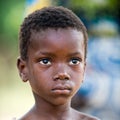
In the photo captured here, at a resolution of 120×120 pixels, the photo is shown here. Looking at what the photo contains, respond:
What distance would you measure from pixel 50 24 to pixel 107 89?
5.38 meters

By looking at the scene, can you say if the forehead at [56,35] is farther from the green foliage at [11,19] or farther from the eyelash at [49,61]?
the green foliage at [11,19]

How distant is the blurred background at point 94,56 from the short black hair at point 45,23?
5.00 metres

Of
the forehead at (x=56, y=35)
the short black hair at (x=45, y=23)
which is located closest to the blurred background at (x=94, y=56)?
the short black hair at (x=45, y=23)

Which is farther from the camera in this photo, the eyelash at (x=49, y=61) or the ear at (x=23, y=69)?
the ear at (x=23, y=69)

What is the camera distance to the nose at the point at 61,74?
9.18 ft

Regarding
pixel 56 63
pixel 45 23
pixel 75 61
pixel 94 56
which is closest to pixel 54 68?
pixel 56 63

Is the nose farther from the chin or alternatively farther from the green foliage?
the green foliage

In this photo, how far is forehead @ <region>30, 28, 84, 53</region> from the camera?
284 cm

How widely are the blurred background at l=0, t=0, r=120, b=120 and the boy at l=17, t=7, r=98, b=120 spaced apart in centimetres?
503

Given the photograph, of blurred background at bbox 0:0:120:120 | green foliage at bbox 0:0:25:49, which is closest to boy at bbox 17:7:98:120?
blurred background at bbox 0:0:120:120

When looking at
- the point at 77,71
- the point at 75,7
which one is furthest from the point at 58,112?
the point at 75,7

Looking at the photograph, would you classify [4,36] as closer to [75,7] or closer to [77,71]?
[75,7]

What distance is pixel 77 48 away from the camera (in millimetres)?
2908

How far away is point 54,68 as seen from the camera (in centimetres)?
283
